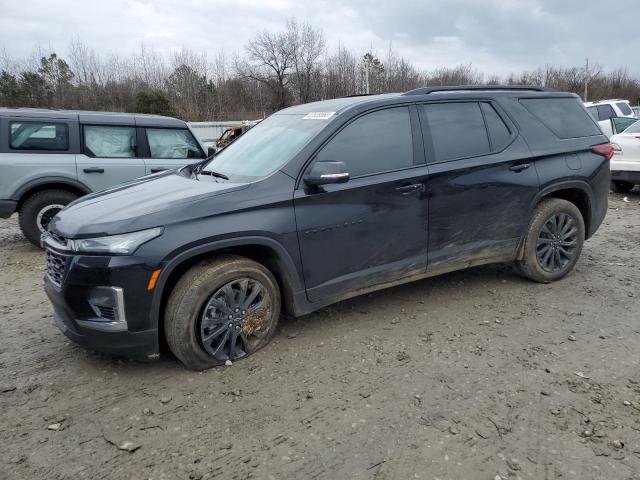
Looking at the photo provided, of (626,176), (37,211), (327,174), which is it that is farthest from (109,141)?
(626,176)

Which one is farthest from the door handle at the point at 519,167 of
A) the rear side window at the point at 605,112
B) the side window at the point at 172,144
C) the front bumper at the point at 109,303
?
the rear side window at the point at 605,112

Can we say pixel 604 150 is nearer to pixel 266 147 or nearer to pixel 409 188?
pixel 409 188

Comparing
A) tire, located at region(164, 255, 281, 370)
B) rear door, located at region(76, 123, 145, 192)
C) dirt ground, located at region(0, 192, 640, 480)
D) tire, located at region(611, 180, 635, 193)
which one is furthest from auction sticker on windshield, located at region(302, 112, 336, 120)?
tire, located at region(611, 180, 635, 193)

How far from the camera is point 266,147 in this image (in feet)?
12.2

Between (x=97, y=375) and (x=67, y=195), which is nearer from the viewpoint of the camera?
(x=97, y=375)

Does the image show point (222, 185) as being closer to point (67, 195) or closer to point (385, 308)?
point (385, 308)

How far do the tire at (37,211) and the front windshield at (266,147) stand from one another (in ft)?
11.7

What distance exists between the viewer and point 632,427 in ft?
8.13

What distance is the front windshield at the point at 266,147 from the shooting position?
3406mm

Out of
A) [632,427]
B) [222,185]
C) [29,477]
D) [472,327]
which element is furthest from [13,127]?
[632,427]

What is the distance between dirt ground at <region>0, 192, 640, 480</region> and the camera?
2.30 m

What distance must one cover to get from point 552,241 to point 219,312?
3.23 meters

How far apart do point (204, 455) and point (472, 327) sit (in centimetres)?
228

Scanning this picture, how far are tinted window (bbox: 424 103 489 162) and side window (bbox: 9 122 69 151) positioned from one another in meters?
5.33
